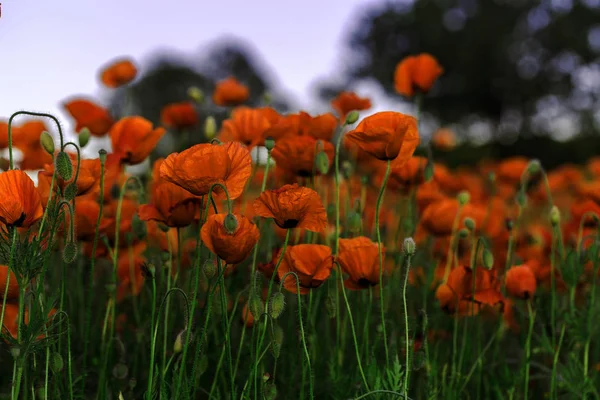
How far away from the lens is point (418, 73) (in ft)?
8.46

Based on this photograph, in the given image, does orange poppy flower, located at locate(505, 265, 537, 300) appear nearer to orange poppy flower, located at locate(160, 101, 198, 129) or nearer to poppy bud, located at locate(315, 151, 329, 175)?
poppy bud, located at locate(315, 151, 329, 175)

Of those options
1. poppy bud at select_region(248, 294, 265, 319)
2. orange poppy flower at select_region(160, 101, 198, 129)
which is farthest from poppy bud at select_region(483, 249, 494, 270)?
orange poppy flower at select_region(160, 101, 198, 129)

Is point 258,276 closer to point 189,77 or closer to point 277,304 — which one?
point 277,304

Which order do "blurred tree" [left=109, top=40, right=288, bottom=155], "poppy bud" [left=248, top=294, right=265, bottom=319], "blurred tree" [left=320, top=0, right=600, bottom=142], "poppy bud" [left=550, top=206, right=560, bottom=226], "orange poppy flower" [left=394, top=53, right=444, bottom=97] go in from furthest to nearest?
1. "blurred tree" [left=109, top=40, right=288, bottom=155]
2. "blurred tree" [left=320, top=0, right=600, bottom=142]
3. "orange poppy flower" [left=394, top=53, right=444, bottom=97]
4. "poppy bud" [left=550, top=206, right=560, bottom=226]
5. "poppy bud" [left=248, top=294, right=265, bottom=319]

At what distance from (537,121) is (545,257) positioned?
24200 millimetres

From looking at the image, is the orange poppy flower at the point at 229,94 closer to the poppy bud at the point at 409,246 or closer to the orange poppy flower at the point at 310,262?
the orange poppy flower at the point at 310,262

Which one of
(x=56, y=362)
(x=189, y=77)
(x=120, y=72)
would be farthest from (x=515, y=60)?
(x=56, y=362)

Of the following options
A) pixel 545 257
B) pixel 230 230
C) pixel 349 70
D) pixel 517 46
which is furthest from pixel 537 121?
pixel 230 230

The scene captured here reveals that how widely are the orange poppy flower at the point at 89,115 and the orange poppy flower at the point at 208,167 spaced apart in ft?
4.84

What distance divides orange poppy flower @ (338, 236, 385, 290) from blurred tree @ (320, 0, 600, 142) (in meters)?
23.8

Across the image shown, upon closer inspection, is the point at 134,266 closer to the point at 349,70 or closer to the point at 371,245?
the point at 371,245

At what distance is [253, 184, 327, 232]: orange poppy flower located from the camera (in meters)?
1.45

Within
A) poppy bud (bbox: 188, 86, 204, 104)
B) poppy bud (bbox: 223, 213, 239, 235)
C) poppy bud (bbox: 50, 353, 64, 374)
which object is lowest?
poppy bud (bbox: 50, 353, 64, 374)

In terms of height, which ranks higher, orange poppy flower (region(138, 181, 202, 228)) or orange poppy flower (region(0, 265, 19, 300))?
orange poppy flower (region(138, 181, 202, 228))
